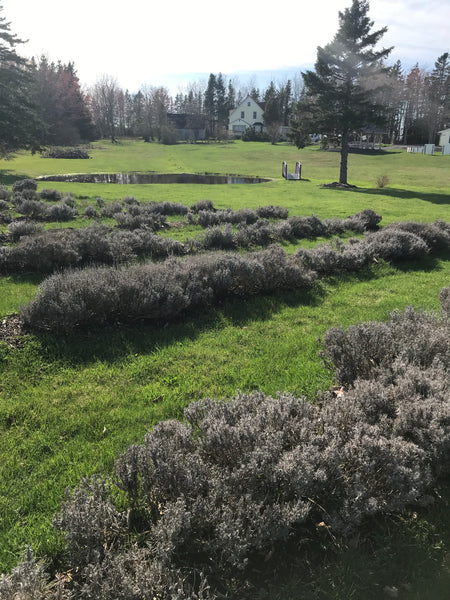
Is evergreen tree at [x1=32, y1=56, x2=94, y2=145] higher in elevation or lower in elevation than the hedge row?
higher

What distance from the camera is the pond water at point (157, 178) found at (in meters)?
30.0

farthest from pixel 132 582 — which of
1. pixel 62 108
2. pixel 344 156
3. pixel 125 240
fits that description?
pixel 62 108

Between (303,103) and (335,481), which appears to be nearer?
(335,481)

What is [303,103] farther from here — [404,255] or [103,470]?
[103,470]

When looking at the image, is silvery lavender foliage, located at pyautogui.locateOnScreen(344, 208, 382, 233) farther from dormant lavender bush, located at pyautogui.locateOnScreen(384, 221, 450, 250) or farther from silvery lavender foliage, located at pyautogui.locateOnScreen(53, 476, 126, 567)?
silvery lavender foliage, located at pyautogui.locateOnScreen(53, 476, 126, 567)

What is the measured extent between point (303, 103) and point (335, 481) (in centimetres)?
3031

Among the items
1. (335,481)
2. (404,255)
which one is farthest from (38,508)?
(404,255)

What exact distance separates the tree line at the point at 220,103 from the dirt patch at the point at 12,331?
26.9 m

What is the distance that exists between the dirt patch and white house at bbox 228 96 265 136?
91304 mm

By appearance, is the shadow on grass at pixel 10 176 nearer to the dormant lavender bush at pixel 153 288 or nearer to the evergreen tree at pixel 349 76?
the evergreen tree at pixel 349 76

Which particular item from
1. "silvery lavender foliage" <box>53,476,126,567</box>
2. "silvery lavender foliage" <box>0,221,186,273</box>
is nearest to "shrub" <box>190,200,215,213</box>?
"silvery lavender foliage" <box>0,221,186,273</box>

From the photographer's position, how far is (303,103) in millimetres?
28562

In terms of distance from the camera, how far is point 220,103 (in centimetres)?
9288

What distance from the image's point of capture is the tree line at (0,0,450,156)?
2722 centimetres
